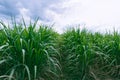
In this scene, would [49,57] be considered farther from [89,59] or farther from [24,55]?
[89,59]

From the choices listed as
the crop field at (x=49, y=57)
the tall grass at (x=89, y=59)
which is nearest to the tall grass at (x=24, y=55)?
the crop field at (x=49, y=57)

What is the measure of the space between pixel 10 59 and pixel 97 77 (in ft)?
5.34

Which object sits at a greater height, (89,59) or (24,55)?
(24,55)

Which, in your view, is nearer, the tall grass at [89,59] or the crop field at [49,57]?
the crop field at [49,57]

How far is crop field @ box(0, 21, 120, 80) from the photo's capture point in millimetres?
3557

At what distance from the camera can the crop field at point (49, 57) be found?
356 centimetres

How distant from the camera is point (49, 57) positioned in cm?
374

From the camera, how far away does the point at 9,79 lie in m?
3.27

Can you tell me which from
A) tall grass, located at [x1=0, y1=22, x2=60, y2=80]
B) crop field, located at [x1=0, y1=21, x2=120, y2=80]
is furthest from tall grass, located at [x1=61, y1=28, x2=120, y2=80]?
tall grass, located at [x1=0, y1=22, x2=60, y2=80]

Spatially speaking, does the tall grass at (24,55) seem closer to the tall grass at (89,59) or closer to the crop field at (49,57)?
the crop field at (49,57)

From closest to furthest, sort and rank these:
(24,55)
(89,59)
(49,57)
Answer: (24,55)
(49,57)
(89,59)

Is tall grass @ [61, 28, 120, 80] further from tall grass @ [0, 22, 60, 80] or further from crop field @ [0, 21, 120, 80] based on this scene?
tall grass @ [0, 22, 60, 80]

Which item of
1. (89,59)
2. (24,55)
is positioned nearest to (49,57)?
(24,55)

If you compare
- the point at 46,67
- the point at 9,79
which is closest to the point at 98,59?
the point at 46,67
